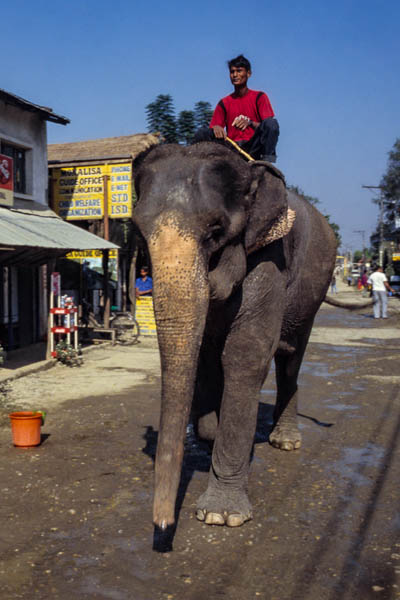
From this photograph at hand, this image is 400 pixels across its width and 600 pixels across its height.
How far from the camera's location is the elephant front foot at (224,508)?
4137mm

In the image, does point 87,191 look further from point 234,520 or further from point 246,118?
point 234,520

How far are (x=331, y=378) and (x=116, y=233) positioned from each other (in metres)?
13.8

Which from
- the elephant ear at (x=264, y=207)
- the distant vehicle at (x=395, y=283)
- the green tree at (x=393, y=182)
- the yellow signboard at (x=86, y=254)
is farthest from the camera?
the green tree at (x=393, y=182)

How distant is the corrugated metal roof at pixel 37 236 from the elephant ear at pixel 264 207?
256 inches

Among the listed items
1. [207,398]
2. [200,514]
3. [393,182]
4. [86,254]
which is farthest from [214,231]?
[393,182]

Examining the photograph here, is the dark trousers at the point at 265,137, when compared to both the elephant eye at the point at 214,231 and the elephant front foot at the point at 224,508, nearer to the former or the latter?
the elephant eye at the point at 214,231

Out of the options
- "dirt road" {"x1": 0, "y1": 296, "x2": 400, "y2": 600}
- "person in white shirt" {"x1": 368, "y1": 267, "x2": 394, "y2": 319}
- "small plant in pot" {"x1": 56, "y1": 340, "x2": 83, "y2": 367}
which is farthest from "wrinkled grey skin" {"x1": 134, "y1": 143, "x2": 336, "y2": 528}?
"person in white shirt" {"x1": 368, "y1": 267, "x2": 394, "y2": 319}

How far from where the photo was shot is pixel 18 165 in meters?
14.7

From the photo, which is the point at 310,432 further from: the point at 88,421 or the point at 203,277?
the point at 203,277

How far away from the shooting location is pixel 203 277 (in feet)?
11.0

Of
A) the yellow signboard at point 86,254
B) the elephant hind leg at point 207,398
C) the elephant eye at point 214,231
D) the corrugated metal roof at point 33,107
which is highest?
the corrugated metal roof at point 33,107

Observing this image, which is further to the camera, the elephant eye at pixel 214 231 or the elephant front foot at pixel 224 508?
the elephant front foot at pixel 224 508

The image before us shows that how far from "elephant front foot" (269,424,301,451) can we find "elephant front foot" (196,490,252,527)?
69.6 inches

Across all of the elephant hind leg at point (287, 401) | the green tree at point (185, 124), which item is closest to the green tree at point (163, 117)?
the green tree at point (185, 124)
